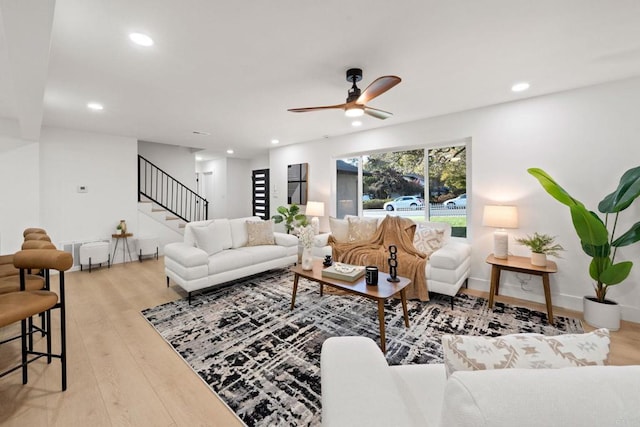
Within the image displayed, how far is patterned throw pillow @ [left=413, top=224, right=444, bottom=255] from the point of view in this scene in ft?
11.8

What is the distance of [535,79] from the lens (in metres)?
2.78

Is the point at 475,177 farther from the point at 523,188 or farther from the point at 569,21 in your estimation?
the point at 569,21

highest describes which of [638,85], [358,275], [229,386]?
[638,85]

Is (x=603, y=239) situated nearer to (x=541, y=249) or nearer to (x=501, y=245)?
(x=541, y=249)

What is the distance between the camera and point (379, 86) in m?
2.17

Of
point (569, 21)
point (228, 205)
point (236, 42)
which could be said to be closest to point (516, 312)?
point (569, 21)

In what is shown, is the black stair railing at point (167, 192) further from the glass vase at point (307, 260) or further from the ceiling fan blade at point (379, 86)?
the ceiling fan blade at point (379, 86)

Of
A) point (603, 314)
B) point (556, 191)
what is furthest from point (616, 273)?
point (556, 191)

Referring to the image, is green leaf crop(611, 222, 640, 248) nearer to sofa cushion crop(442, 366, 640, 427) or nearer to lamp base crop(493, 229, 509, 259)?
Answer: lamp base crop(493, 229, 509, 259)

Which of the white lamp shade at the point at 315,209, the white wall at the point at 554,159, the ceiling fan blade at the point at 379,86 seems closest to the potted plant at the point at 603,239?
the white wall at the point at 554,159

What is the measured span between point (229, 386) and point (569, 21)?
3519mm

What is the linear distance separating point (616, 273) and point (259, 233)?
167 inches

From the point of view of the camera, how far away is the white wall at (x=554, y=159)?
2818mm

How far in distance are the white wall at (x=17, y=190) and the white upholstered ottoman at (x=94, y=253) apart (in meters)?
0.78
